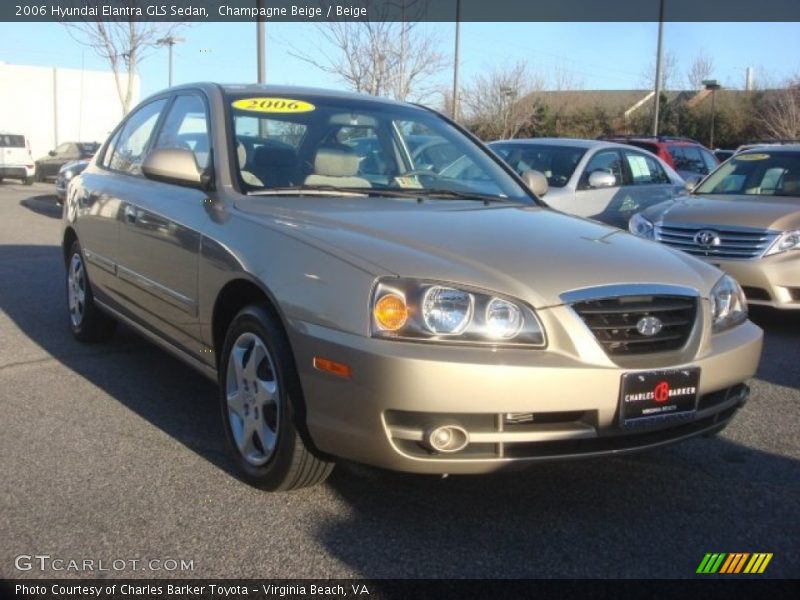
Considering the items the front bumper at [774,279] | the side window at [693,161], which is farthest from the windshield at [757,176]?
the side window at [693,161]

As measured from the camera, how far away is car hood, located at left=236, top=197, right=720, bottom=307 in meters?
3.12

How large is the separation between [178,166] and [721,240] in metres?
4.73

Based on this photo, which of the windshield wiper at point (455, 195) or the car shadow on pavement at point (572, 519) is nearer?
the car shadow on pavement at point (572, 519)

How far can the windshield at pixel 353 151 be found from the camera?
167 inches

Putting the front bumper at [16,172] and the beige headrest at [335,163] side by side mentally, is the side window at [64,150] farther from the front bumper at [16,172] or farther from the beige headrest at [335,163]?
the beige headrest at [335,163]

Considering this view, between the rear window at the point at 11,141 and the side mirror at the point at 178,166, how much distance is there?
2963 cm

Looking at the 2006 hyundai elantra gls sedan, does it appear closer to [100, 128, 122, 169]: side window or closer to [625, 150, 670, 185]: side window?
[100, 128, 122, 169]: side window

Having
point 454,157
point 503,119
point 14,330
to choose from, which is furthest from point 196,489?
point 503,119

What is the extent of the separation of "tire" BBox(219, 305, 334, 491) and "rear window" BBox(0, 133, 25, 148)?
30.4 metres

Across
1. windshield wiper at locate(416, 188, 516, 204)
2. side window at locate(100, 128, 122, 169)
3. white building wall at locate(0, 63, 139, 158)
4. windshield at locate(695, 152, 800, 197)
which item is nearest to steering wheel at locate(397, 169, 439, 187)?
windshield wiper at locate(416, 188, 516, 204)

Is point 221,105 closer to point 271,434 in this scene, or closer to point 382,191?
point 382,191

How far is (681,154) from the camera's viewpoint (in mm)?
14023

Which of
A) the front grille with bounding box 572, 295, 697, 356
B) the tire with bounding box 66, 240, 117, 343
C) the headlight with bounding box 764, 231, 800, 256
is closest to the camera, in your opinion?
the front grille with bounding box 572, 295, 697, 356

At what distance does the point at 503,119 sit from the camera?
105 feet
